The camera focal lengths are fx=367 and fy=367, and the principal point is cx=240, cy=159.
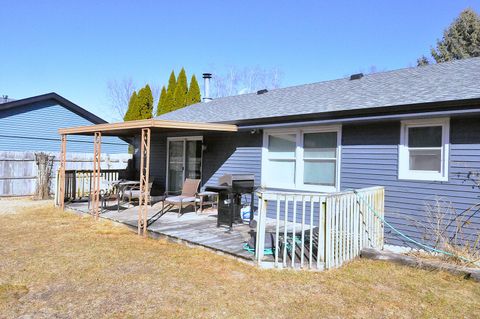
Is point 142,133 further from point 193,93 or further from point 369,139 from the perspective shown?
point 193,93

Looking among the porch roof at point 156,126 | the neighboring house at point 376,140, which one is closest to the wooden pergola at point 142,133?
the porch roof at point 156,126

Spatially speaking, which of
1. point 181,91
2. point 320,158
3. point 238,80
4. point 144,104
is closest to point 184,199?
point 320,158

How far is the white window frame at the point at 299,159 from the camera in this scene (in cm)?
739

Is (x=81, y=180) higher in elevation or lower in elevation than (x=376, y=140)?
lower

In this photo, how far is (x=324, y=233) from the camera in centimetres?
498

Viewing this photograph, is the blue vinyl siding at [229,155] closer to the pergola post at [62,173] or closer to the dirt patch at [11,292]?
the pergola post at [62,173]

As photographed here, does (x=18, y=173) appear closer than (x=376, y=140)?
No

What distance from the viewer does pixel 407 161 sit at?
21.2ft

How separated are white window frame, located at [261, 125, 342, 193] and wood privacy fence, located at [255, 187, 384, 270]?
4.62 feet

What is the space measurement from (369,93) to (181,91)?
1592 cm

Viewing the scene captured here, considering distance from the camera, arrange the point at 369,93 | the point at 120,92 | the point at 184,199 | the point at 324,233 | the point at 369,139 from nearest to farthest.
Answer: the point at 324,233
the point at 369,139
the point at 369,93
the point at 184,199
the point at 120,92

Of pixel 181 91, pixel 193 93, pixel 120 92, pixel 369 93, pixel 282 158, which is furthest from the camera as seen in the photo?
pixel 120 92

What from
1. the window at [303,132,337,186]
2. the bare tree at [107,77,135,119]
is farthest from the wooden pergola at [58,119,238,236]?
the bare tree at [107,77,135,119]

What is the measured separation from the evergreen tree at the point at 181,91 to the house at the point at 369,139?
11905mm
